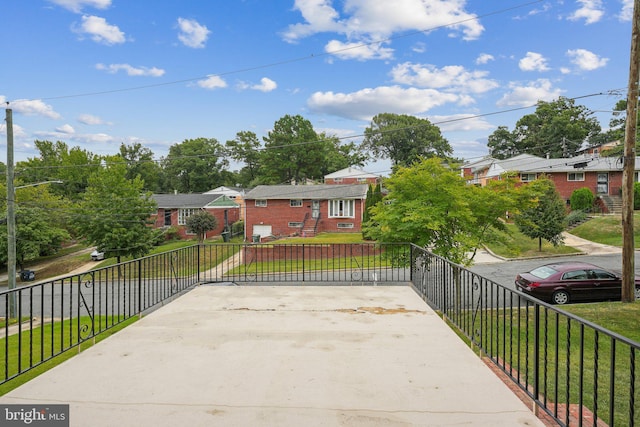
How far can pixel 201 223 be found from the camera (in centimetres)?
3453

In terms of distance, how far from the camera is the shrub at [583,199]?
95.0ft

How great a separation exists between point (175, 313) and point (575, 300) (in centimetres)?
1193

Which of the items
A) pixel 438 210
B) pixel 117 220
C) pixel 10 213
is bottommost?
pixel 117 220

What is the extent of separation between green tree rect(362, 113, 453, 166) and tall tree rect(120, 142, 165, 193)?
32.4 metres

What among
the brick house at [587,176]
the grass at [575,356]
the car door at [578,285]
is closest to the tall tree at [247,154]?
the brick house at [587,176]

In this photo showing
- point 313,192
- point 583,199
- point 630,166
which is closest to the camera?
point 630,166

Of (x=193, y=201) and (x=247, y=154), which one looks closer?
(x=193, y=201)

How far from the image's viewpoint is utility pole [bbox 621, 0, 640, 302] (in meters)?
10.4

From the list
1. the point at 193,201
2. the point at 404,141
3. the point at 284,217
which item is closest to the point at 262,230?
the point at 284,217

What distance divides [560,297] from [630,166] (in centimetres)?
421

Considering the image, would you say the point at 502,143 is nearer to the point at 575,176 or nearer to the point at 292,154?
the point at 575,176

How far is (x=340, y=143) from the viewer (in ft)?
199

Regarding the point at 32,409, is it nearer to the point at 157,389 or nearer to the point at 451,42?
the point at 157,389

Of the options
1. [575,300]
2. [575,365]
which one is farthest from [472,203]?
[575,365]
